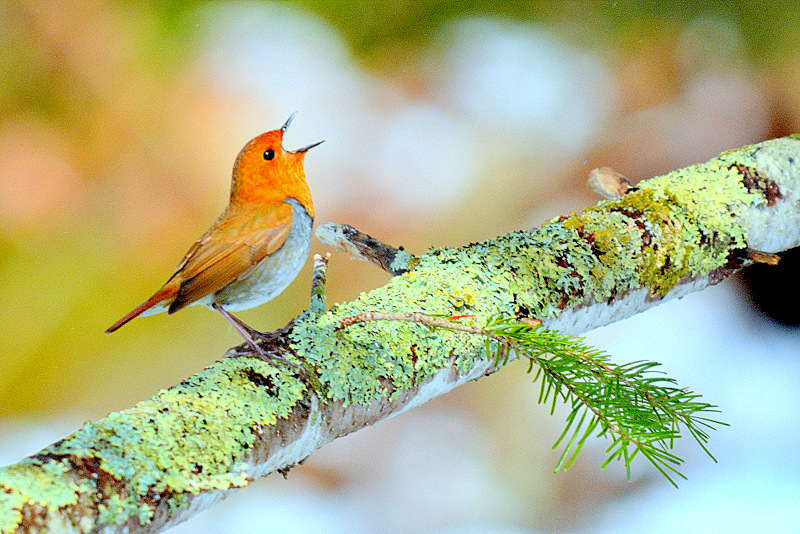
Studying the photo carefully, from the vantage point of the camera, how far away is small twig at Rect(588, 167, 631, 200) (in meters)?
1.12

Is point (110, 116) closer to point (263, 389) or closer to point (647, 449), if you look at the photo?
point (263, 389)

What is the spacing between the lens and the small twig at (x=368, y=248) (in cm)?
91

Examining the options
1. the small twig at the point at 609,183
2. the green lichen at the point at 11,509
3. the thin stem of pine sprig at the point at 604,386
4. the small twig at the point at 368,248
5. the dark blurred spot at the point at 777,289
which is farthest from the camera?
the dark blurred spot at the point at 777,289

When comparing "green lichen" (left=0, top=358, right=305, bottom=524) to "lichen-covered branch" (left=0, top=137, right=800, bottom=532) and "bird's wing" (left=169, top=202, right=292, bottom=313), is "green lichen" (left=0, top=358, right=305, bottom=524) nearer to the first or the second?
"lichen-covered branch" (left=0, top=137, right=800, bottom=532)

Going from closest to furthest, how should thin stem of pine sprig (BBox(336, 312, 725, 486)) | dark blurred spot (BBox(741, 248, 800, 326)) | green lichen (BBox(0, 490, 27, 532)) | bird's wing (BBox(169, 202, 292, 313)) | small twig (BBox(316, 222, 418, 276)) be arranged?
1. green lichen (BBox(0, 490, 27, 532))
2. thin stem of pine sprig (BBox(336, 312, 725, 486))
3. bird's wing (BBox(169, 202, 292, 313))
4. small twig (BBox(316, 222, 418, 276))
5. dark blurred spot (BBox(741, 248, 800, 326))

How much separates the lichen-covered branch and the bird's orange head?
0.61ft

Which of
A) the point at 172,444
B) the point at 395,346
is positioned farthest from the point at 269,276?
the point at 172,444

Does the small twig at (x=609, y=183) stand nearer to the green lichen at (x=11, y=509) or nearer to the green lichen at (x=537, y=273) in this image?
the green lichen at (x=537, y=273)

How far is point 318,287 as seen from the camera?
0.81m

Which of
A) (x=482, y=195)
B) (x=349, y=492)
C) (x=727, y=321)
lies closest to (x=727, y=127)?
(x=727, y=321)

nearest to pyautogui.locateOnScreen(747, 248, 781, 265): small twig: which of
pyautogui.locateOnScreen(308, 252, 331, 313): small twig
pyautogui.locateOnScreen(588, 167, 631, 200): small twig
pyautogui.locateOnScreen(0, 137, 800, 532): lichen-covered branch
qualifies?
pyautogui.locateOnScreen(0, 137, 800, 532): lichen-covered branch

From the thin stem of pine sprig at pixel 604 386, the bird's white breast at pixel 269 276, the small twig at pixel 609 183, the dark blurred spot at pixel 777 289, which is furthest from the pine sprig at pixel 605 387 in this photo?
the dark blurred spot at pixel 777 289

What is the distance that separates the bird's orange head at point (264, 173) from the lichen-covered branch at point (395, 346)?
19 centimetres

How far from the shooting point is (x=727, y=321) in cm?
181
